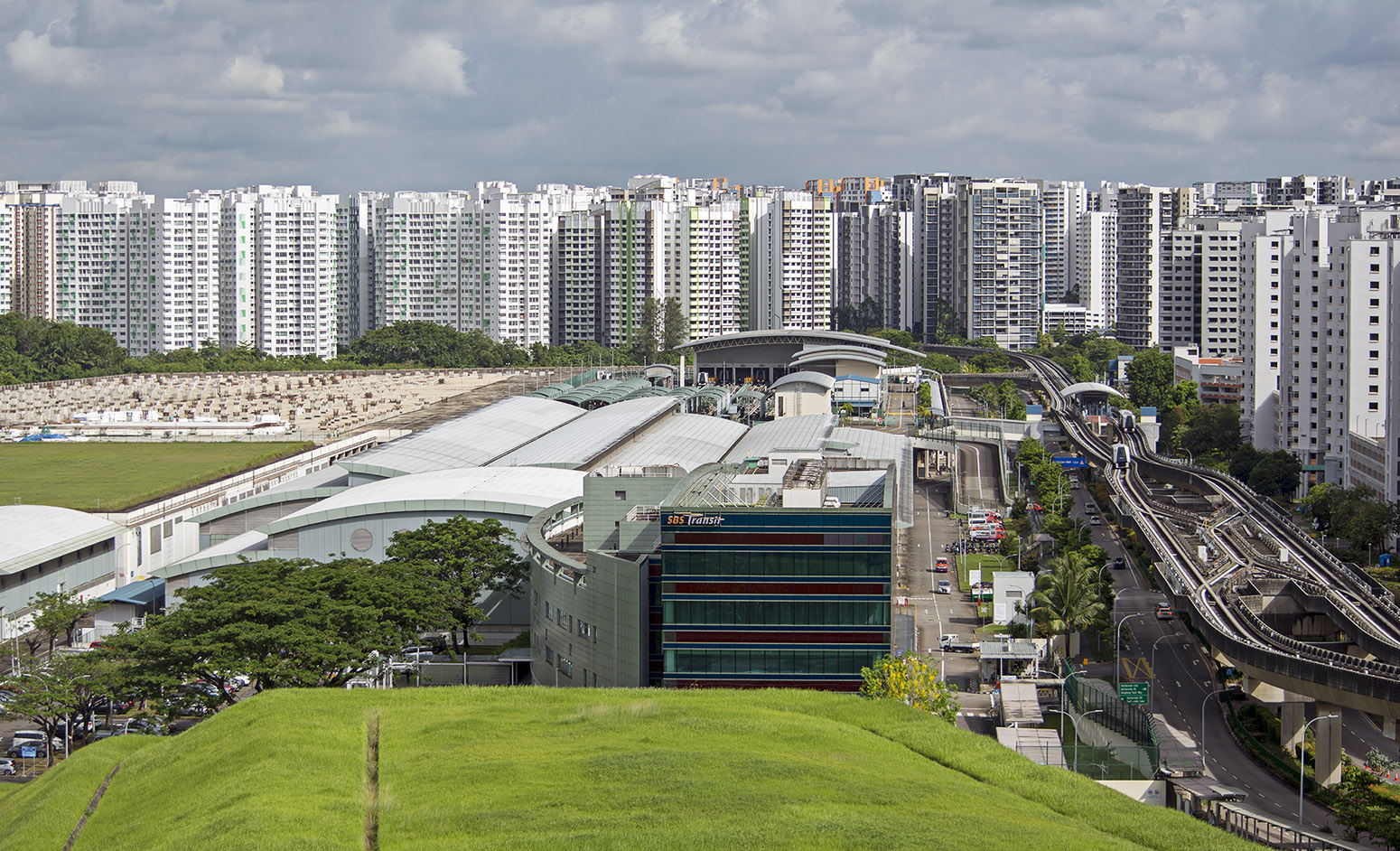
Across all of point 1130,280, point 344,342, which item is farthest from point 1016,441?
point 344,342

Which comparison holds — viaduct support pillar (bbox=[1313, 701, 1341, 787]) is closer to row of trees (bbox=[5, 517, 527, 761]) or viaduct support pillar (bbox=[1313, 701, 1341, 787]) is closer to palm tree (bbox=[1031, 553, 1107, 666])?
palm tree (bbox=[1031, 553, 1107, 666])

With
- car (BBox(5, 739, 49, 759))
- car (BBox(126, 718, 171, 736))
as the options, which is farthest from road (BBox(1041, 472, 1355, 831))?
car (BBox(5, 739, 49, 759))

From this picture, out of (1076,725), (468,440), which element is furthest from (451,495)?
(1076,725)

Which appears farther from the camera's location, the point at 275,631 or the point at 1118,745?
the point at 275,631

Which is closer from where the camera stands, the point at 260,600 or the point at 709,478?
the point at 260,600

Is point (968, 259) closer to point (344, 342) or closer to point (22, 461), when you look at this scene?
point (344, 342)

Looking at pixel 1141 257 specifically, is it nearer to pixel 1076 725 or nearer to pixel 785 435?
pixel 785 435
